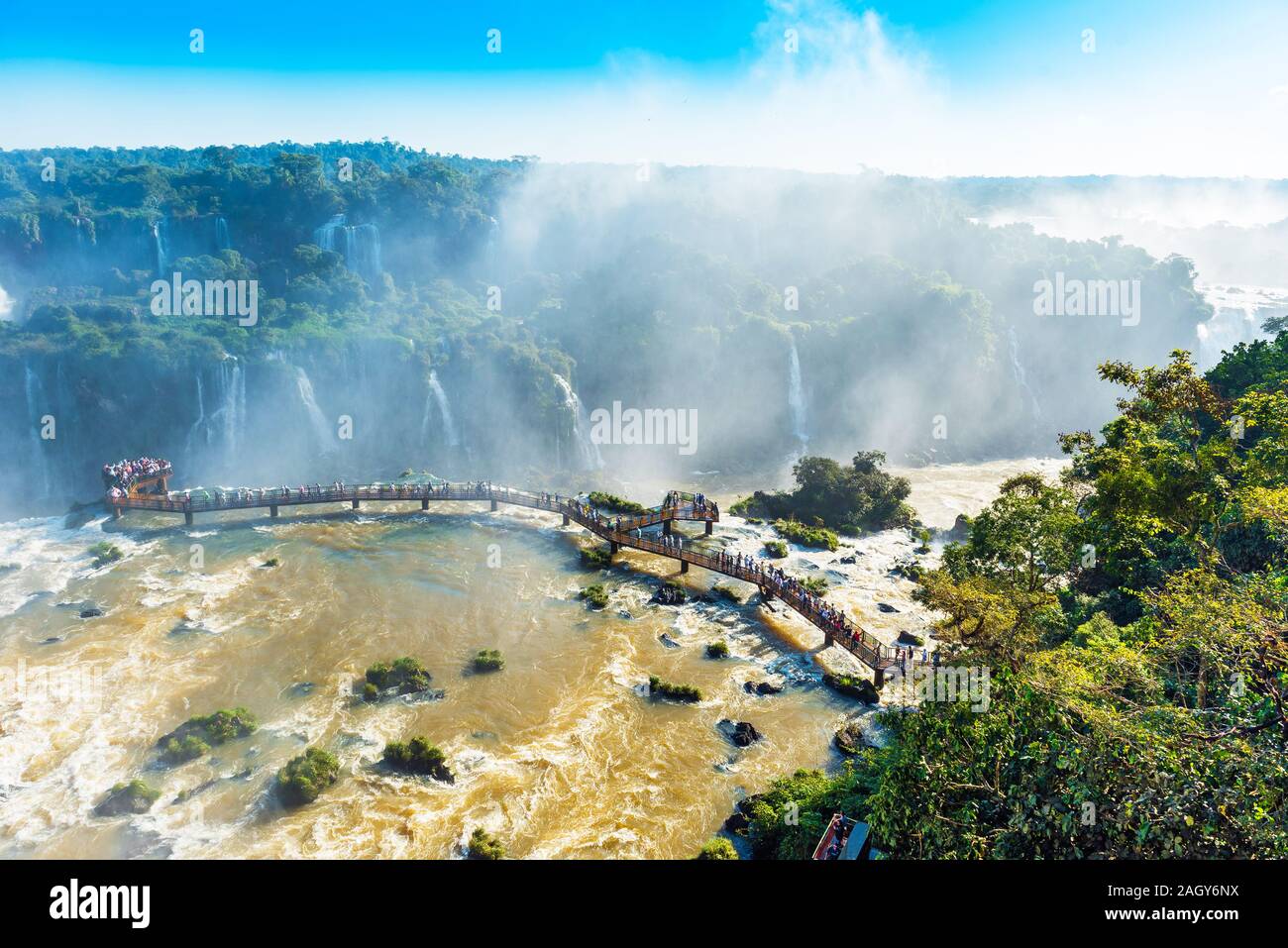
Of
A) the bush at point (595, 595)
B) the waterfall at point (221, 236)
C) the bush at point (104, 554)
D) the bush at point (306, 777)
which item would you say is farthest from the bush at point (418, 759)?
the waterfall at point (221, 236)

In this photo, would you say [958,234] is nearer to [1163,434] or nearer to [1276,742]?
A: [1163,434]

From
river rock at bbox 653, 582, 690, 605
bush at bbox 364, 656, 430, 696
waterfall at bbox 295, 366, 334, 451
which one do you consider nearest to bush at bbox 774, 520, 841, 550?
river rock at bbox 653, 582, 690, 605

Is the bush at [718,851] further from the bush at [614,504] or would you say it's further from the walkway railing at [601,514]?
the bush at [614,504]

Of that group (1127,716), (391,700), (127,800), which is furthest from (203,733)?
(1127,716)

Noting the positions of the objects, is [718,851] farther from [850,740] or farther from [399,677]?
[399,677]

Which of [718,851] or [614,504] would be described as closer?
[718,851]
